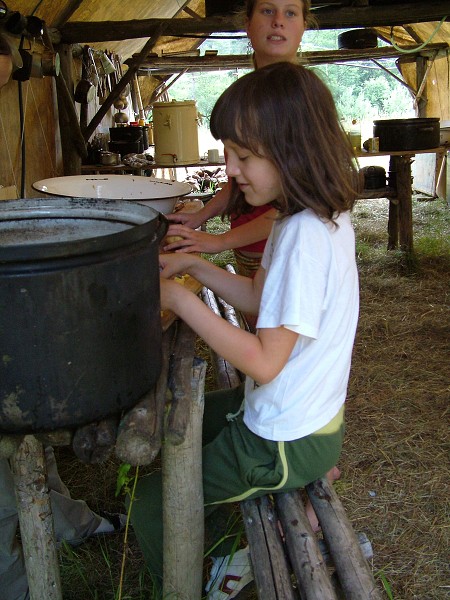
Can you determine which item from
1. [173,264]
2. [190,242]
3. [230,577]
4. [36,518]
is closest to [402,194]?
[190,242]

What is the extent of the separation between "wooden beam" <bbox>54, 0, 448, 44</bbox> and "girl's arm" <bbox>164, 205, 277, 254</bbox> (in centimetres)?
341

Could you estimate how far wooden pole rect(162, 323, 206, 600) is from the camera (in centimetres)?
130

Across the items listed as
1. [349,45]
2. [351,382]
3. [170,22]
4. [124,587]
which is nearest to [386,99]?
[349,45]

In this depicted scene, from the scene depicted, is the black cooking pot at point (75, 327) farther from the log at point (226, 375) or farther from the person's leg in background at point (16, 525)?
the log at point (226, 375)

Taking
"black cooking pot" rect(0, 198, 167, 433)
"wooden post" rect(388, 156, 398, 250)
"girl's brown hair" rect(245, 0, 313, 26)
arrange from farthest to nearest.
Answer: "wooden post" rect(388, 156, 398, 250), "girl's brown hair" rect(245, 0, 313, 26), "black cooking pot" rect(0, 198, 167, 433)

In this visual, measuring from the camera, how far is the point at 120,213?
4.14 ft

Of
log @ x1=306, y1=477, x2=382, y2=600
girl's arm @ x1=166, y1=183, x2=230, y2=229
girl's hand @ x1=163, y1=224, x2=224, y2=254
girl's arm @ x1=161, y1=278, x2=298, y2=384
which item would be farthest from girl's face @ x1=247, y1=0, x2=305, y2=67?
log @ x1=306, y1=477, x2=382, y2=600

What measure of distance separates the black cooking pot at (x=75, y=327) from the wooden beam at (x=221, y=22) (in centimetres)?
435

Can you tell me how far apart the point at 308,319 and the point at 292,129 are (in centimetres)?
35

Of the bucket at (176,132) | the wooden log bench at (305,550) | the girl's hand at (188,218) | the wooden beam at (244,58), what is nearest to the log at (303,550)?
the wooden log bench at (305,550)

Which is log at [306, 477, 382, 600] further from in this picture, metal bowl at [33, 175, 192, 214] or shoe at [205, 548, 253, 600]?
metal bowl at [33, 175, 192, 214]

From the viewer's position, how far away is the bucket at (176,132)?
4.81m

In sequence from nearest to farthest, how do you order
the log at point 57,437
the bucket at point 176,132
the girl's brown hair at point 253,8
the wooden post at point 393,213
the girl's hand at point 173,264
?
the log at point 57,437 < the girl's hand at point 173,264 < the girl's brown hair at point 253,8 < the bucket at point 176,132 < the wooden post at point 393,213

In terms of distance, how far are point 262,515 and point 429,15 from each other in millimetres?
4818
